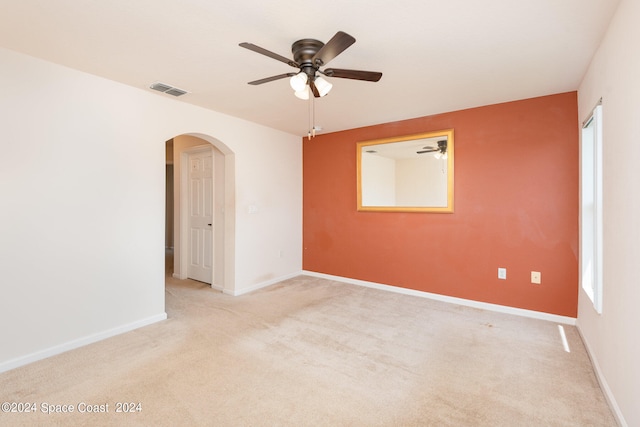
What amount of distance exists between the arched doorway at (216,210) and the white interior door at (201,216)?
0.23ft

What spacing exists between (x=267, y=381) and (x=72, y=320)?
185cm

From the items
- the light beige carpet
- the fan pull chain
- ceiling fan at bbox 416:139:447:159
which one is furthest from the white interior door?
ceiling fan at bbox 416:139:447:159

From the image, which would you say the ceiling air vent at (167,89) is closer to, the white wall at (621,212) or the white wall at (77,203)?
the white wall at (77,203)

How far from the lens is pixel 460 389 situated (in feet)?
6.68

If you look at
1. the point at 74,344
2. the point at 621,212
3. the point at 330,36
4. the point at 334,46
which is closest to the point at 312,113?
the point at 330,36

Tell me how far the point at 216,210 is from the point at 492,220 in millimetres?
3655

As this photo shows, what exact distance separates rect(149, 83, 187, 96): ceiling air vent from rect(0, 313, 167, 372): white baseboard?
2.34 metres

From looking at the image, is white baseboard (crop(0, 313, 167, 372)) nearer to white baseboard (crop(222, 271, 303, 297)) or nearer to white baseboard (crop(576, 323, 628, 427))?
white baseboard (crop(222, 271, 303, 297))

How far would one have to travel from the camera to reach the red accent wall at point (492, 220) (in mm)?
3141

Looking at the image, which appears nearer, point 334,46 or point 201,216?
point 334,46

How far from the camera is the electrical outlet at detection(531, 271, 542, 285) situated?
3.27 metres

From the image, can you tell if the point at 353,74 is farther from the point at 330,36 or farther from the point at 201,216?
the point at 201,216

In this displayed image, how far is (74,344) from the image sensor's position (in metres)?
2.60

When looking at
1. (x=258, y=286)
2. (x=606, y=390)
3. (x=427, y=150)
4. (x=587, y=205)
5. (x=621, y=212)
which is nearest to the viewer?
(x=621, y=212)
